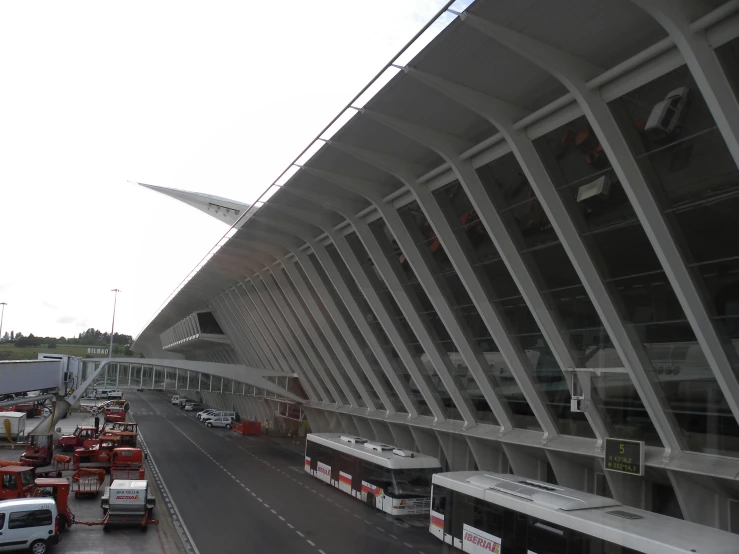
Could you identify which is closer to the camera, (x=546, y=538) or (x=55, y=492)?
(x=546, y=538)

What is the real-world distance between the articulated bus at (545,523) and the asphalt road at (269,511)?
1.36 meters

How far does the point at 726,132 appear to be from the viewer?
1093cm

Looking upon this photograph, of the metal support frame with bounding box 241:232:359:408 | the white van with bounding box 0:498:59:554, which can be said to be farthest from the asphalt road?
the metal support frame with bounding box 241:232:359:408

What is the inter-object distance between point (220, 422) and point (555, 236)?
44.0 m

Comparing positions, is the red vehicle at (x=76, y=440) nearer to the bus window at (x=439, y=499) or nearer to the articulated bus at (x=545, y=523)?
the bus window at (x=439, y=499)

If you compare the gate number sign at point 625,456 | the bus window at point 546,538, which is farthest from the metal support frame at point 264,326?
the bus window at point 546,538

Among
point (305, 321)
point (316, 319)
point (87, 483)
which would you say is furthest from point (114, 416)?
point (87, 483)

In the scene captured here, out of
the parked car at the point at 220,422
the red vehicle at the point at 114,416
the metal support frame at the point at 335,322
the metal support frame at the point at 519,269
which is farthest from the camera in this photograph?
the parked car at the point at 220,422

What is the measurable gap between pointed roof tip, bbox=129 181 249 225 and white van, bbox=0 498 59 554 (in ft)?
117

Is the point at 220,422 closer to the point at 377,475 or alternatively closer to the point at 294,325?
the point at 294,325

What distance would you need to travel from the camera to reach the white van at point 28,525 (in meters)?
15.4

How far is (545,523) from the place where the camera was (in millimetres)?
13344

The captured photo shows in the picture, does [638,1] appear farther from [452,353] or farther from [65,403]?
[65,403]

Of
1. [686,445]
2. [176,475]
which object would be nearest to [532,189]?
[686,445]
